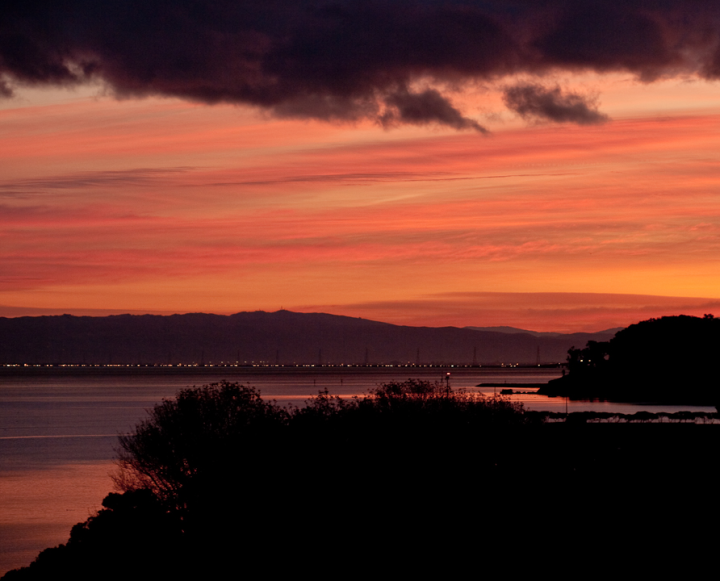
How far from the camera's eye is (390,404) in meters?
61.7

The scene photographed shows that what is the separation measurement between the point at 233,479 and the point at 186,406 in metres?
14.2

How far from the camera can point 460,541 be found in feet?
143

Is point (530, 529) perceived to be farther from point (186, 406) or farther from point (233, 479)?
point (186, 406)

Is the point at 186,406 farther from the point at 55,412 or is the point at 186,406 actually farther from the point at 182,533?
the point at 55,412

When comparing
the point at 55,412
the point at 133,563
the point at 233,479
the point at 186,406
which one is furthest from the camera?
the point at 55,412

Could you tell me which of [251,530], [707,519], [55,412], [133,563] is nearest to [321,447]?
[251,530]

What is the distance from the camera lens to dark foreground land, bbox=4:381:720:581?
40.8 m

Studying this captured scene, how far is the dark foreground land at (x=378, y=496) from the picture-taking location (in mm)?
40812

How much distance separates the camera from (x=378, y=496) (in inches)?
1970

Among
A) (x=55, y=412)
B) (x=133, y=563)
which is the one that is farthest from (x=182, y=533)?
(x=55, y=412)

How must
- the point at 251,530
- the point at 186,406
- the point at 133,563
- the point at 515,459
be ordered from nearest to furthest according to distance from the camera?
the point at 133,563 → the point at 251,530 → the point at 515,459 → the point at 186,406

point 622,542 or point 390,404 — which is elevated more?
point 390,404

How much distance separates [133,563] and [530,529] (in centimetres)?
1901

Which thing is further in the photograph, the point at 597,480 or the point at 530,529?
the point at 597,480
